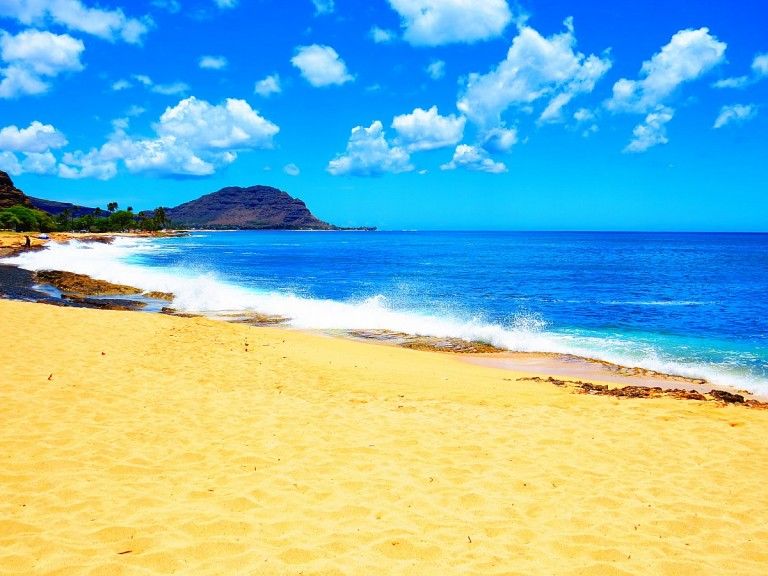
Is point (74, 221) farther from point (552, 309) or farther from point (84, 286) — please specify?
point (552, 309)

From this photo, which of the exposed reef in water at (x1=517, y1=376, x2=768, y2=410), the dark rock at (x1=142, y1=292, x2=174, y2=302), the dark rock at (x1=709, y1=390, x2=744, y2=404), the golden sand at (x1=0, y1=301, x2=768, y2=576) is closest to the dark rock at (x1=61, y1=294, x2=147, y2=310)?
the dark rock at (x1=142, y1=292, x2=174, y2=302)

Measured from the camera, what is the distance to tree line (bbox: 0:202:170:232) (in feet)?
308

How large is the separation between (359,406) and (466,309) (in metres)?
17.7

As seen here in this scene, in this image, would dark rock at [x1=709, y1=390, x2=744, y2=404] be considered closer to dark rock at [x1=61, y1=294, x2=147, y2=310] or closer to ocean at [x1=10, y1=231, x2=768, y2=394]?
ocean at [x1=10, y1=231, x2=768, y2=394]

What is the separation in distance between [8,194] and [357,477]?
490ft

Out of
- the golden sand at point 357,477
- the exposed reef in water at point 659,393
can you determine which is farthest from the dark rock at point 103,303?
the exposed reef in water at point 659,393

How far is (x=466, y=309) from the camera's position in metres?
25.6

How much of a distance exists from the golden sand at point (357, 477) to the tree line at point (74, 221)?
104900 mm

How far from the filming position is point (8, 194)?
121 meters

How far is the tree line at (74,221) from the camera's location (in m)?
93.9

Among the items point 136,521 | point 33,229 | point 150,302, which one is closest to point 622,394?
point 136,521

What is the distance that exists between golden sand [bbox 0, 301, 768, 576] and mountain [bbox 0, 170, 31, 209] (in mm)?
137907

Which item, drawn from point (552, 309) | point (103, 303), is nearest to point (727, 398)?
point (552, 309)

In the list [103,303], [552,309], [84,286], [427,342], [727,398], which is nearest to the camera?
[727,398]
